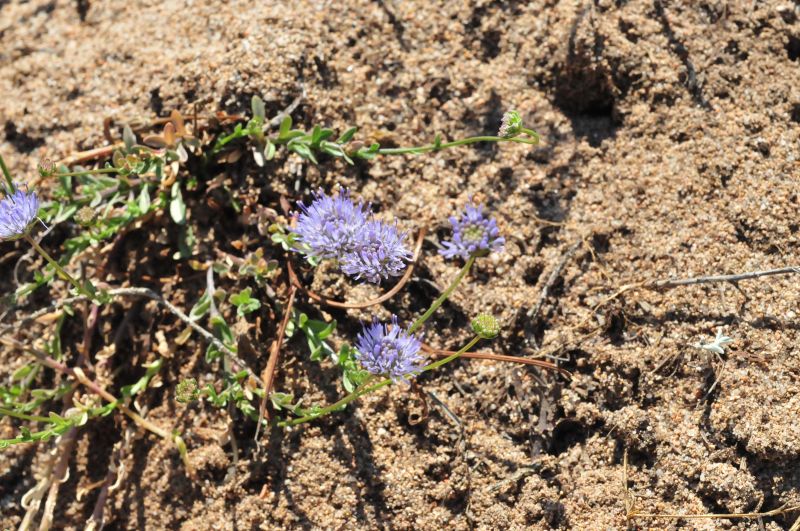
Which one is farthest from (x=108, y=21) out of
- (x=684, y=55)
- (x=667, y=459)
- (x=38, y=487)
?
(x=667, y=459)

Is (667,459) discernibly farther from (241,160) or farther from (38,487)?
(38,487)

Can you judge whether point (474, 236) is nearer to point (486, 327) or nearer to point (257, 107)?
point (486, 327)

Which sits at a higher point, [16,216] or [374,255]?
[16,216]

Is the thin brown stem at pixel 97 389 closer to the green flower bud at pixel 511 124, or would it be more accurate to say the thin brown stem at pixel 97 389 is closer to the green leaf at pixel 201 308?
the green leaf at pixel 201 308

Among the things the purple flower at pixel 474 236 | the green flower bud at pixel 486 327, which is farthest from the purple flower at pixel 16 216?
the green flower bud at pixel 486 327

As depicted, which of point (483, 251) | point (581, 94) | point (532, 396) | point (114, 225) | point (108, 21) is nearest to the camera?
point (483, 251)

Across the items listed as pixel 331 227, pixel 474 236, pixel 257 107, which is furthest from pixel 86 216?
pixel 474 236
